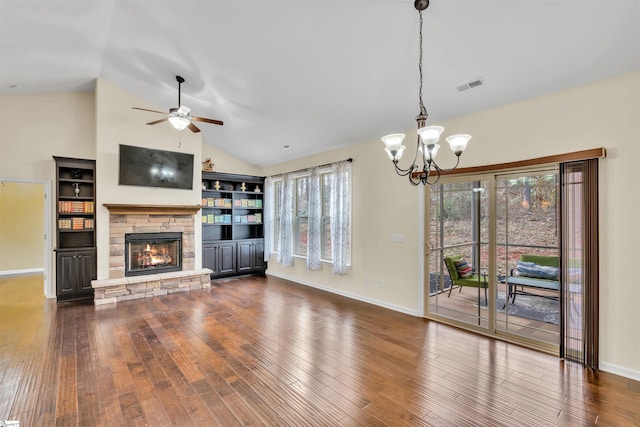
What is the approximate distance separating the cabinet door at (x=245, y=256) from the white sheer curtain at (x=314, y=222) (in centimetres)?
193

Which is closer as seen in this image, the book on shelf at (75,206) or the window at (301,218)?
the book on shelf at (75,206)

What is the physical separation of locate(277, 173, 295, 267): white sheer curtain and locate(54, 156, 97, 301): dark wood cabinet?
3645 mm

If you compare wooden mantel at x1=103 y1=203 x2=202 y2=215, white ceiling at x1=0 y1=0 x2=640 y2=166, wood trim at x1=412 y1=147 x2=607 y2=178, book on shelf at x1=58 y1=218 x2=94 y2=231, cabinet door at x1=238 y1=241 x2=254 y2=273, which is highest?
white ceiling at x1=0 y1=0 x2=640 y2=166

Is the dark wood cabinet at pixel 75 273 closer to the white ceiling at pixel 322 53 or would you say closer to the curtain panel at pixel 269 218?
the white ceiling at pixel 322 53

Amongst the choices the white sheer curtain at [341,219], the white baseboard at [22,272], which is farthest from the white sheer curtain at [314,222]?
the white baseboard at [22,272]

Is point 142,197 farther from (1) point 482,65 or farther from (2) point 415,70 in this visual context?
(1) point 482,65

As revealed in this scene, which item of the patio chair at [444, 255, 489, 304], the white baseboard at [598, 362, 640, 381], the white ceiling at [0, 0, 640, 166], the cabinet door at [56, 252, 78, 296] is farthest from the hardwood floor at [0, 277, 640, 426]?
the white ceiling at [0, 0, 640, 166]

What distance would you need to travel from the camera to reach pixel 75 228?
5.51m

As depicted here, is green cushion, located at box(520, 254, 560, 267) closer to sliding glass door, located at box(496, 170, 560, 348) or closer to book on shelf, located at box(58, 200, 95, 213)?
sliding glass door, located at box(496, 170, 560, 348)

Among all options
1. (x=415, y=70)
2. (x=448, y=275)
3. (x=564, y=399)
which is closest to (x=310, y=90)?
(x=415, y=70)

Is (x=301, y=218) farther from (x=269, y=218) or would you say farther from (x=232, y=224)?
(x=232, y=224)

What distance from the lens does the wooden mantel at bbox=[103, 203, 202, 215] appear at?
17.9 feet

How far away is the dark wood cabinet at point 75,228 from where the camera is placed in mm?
5297

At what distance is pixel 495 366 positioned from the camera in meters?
3.07
